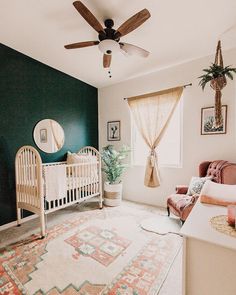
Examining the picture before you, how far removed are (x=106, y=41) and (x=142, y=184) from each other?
2612mm

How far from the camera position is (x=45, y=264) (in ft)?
5.66

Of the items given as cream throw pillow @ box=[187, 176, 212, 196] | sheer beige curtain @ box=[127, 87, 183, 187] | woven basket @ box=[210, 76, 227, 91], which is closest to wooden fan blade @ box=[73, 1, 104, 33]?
woven basket @ box=[210, 76, 227, 91]

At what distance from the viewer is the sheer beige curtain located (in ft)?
10.2

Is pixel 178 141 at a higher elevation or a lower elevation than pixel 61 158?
higher

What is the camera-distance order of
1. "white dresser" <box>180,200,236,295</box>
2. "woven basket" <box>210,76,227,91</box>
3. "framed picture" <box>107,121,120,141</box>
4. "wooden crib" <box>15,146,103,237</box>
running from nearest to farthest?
1. "white dresser" <box>180,200,236,295</box>
2. "woven basket" <box>210,76,227,91</box>
3. "wooden crib" <box>15,146,103,237</box>
4. "framed picture" <box>107,121,120,141</box>

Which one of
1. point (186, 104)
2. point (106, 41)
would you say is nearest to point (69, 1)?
point (106, 41)

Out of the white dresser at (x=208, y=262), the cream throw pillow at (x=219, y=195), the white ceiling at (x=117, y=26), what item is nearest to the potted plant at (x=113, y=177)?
the white ceiling at (x=117, y=26)

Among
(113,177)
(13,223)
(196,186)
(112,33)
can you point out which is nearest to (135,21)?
(112,33)

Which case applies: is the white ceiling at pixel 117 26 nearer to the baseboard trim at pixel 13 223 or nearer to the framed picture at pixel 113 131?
the framed picture at pixel 113 131

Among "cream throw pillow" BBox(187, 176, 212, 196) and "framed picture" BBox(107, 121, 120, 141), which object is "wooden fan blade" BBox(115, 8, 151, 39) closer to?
"cream throw pillow" BBox(187, 176, 212, 196)

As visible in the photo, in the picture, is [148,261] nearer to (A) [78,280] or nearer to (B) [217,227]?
(A) [78,280]

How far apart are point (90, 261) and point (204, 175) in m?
1.97

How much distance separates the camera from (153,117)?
330cm

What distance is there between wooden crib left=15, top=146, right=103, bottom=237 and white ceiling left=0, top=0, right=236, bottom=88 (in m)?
1.54
